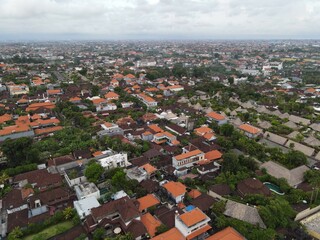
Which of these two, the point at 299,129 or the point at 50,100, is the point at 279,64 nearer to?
the point at 299,129

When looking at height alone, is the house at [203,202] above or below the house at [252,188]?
below

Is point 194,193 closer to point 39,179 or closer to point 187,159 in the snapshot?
point 187,159

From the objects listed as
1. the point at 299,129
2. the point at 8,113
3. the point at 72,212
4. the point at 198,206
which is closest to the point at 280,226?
the point at 198,206

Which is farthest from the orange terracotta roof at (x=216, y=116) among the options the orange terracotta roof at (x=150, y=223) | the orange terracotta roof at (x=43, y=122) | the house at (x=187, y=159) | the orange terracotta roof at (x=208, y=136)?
the orange terracotta roof at (x=43, y=122)

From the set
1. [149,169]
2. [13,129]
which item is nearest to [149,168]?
[149,169]

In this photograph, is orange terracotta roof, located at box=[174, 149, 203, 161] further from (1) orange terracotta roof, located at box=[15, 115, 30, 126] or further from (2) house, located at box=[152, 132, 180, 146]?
(1) orange terracotta roof, located at box=[15, 115, 30, 126]

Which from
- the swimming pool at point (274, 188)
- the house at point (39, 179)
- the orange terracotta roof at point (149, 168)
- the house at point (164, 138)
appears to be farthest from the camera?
the house at point (164, 138)

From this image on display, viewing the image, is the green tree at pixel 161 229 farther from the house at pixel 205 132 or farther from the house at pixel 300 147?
the house at pixel 300 147
